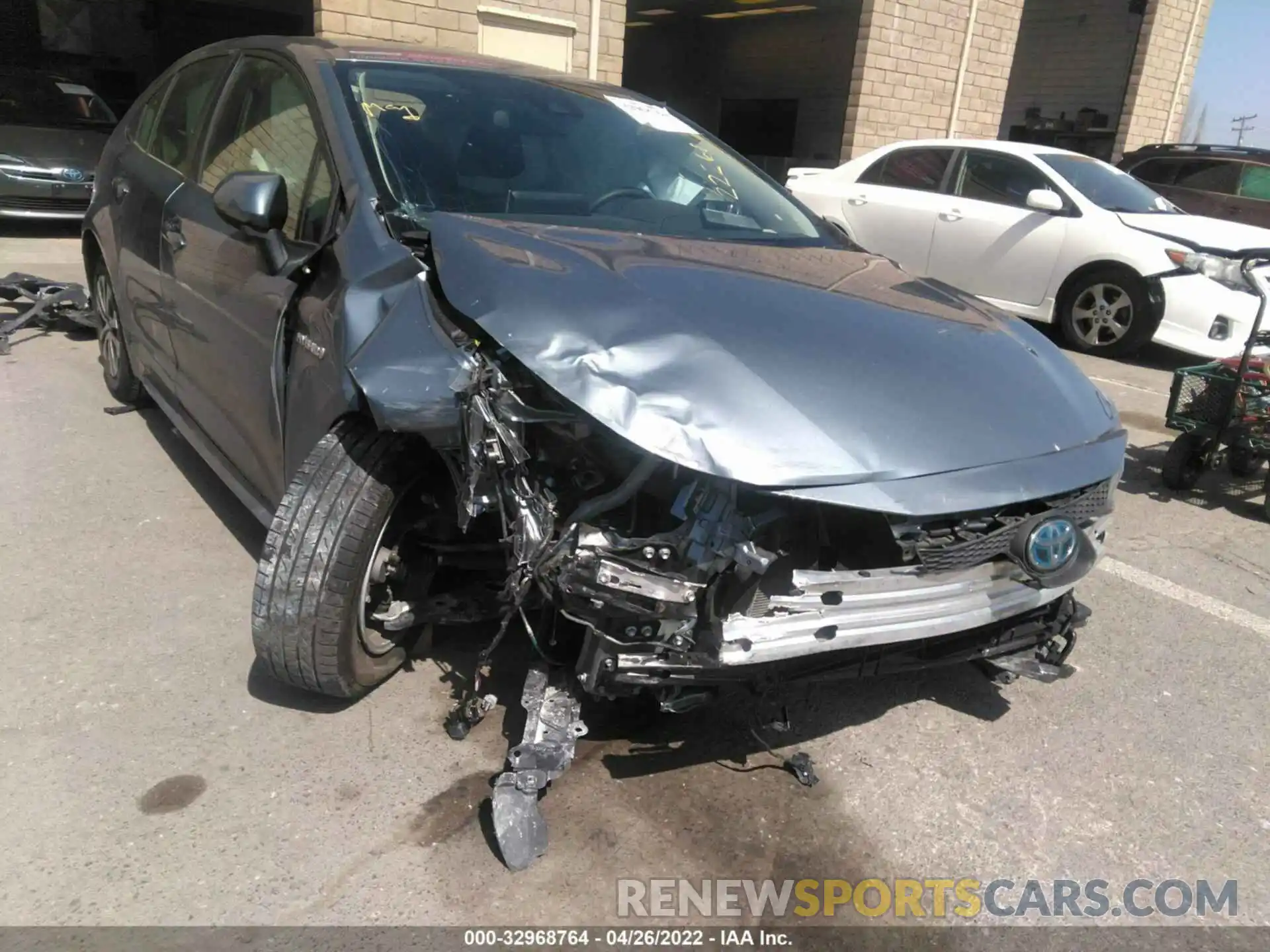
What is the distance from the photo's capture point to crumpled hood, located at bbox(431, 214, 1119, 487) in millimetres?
2020

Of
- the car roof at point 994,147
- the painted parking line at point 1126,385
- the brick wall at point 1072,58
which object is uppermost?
the brick wall at point 1072,58

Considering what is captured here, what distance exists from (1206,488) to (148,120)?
5818mm

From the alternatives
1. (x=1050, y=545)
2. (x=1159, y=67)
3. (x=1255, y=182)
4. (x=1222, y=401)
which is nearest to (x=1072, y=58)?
(x=1159, y=67)

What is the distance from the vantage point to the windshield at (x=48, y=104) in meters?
10.8

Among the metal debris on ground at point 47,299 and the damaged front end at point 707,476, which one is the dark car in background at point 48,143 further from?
the damaged front end at point 707,476

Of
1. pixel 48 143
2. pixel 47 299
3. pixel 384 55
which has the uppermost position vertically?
pixel 384 55

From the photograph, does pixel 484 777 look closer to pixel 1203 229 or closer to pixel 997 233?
pixel 997 233

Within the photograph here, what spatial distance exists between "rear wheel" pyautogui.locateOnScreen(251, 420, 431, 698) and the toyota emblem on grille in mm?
1594

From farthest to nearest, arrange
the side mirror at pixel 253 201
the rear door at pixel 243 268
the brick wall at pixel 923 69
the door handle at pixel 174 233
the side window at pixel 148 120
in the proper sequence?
1. the brick wall at pixel 923 69
2. the side window at pixel 148 120
3. the door handle at pixel 174 233
4. the rear door at pixel 243 268
5. the side mirror at pixel 253 201

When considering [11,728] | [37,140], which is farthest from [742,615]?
[37,140]

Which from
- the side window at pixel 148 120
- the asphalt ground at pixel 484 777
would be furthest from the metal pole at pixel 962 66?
the side window at pixel 148 120

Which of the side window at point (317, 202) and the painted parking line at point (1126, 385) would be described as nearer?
the side window at point (317, 202)

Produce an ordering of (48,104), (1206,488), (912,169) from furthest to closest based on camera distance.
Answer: (48,104) → (912,169) → (1206,488)

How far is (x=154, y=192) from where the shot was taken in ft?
12.7
